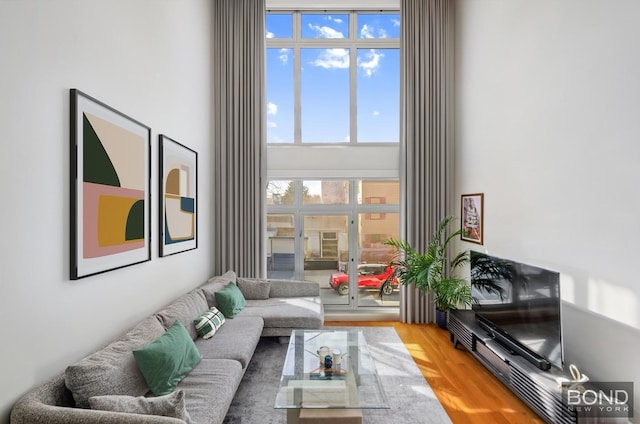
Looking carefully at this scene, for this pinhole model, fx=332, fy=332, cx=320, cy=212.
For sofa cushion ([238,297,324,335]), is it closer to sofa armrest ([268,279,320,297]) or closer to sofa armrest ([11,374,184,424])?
sofa armrest ([268,279,320,297])

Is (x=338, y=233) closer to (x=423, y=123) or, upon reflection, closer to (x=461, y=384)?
(x=423, y=123)

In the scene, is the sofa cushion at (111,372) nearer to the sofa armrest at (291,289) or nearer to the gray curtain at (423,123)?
the sofa armrest at (291,289)

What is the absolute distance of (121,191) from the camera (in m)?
2.37

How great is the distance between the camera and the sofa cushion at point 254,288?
4.33 meters

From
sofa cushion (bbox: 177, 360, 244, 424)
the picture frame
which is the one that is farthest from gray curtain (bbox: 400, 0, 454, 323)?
the picture frame

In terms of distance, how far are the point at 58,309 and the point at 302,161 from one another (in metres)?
3.54

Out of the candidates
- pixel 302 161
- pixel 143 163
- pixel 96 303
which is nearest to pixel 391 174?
pixel 302 161

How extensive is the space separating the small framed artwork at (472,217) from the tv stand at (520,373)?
3.45 feet

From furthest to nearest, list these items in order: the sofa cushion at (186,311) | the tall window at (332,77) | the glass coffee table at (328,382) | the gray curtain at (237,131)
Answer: the tall window at (332,77) → the gray curtain at (237,131) → the sofa cushion at (186,311) → the glass coffee table at (328,382)

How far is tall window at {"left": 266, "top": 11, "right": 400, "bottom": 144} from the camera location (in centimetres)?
501

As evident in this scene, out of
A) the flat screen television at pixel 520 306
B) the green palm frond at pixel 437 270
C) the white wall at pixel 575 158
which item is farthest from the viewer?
the green palm frond at pixel 437 270

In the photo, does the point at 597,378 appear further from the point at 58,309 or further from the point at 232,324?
the point at 58,309

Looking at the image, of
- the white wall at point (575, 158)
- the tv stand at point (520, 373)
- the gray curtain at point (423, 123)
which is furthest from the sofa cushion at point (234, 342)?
the white wall at point (575, 158)

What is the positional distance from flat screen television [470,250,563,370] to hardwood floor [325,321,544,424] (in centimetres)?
39
